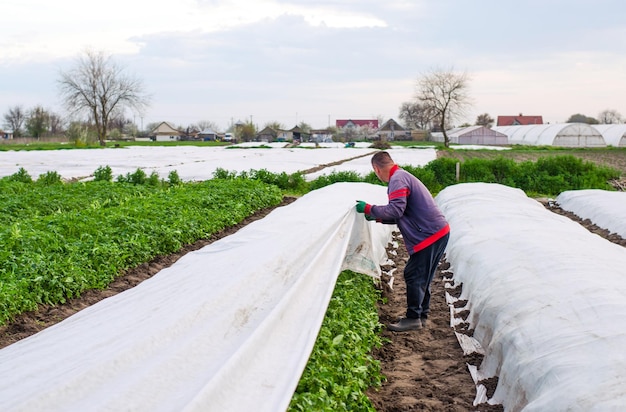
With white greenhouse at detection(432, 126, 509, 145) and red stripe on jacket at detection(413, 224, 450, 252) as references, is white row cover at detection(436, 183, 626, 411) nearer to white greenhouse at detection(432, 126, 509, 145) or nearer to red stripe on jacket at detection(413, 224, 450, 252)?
red stripe on jacket at detection(413, 224, 450, 252)

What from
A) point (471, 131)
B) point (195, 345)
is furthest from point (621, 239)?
point (471, 131)

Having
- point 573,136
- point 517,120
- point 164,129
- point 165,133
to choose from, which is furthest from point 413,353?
point 164,129

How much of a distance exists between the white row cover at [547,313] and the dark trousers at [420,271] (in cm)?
53

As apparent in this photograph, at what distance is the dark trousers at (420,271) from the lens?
6.07 m

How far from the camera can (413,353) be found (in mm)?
5988

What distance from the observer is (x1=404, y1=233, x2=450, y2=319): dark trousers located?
6066mm

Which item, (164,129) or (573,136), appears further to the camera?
(164,129)

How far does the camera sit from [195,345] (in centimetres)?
376

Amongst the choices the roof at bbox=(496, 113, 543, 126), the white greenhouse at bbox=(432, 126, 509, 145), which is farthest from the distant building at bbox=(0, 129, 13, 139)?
the roof at bbox=(496, 113, 543, 126)

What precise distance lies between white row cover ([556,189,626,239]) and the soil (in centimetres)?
544

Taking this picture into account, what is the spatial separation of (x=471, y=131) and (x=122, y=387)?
65.6 meters

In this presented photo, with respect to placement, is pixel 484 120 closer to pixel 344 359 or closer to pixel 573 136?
pixel 573 136

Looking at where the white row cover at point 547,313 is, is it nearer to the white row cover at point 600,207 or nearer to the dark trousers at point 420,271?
the dark trousers at point 420,271

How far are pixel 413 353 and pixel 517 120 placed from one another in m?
96.7
